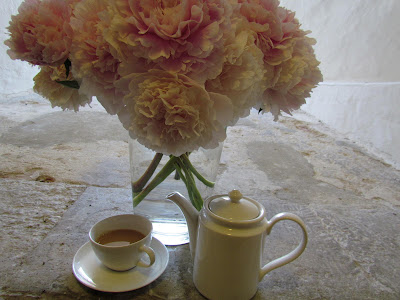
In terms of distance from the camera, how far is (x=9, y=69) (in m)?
2.40

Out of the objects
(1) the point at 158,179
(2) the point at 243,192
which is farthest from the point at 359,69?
(1) the point at 158,179

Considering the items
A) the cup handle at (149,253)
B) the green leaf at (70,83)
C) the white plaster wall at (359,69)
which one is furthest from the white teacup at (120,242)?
the white plaster wall at (359,69)

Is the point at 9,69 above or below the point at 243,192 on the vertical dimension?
above

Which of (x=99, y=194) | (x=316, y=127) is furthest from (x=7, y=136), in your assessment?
(x=316, y=127)

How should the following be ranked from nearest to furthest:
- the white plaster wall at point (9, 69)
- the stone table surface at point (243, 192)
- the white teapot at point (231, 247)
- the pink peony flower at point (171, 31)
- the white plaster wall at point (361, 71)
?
the pink peony flower at point (171, 31) → the white teapot at point (231, 247) → the stone table surface at point (243, 192) → the white plaster wall at point (361, 71) → the white plaster wall at point (9, 69)

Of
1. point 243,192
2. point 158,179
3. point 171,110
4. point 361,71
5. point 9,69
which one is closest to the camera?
point 171,110

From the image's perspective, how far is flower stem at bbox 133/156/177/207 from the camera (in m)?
0.61

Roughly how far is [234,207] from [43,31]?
0.37 meters

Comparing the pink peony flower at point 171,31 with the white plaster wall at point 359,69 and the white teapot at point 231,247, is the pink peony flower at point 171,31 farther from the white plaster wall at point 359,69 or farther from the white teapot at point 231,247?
the white plaster wall at point 359,69

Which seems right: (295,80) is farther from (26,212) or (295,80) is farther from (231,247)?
(26,212)

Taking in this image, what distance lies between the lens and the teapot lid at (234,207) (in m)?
0.51

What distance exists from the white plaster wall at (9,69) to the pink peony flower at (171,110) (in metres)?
2.27

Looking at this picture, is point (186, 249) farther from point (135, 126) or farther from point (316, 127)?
point (316, 127)

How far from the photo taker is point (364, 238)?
0.79 meters
